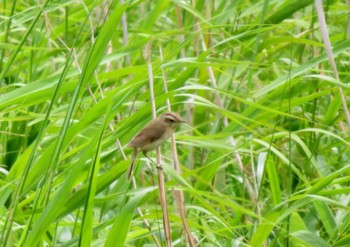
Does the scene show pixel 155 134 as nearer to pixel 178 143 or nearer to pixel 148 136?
pixel 148 136

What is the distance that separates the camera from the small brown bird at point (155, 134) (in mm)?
2391

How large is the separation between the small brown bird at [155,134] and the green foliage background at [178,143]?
75 mm

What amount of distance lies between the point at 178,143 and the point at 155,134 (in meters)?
0.94

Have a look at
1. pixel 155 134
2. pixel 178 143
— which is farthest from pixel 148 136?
pixel 178 143

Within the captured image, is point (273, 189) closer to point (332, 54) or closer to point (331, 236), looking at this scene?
point (331, 236)

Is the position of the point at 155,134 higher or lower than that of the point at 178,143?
higher

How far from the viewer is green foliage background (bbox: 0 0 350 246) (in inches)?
92.7

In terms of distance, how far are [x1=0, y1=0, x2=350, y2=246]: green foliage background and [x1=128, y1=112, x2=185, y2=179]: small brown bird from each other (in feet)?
0.25

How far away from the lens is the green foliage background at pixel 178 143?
2.35 metres

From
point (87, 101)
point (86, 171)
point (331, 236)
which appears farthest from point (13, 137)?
point (331, 236)

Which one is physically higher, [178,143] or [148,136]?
[148,136]

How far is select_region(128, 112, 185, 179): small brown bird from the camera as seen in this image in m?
2.39

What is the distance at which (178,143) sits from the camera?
3.33 m

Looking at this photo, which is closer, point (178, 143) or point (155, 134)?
point (155, 134)
